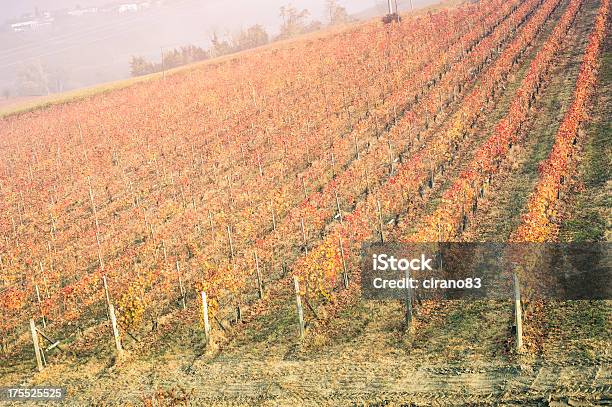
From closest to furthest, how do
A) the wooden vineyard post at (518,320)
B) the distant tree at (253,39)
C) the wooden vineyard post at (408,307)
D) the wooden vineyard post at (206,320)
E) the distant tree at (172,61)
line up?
the wooden vineyard post at (518,320) → the wooden vineyard post at (408,307) → the wooden vineyard post at (206,320) → the distant tree at (172,61) → the distant tree at (253,39)

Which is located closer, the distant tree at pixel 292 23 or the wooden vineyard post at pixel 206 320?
the wooden vineyard post at pixel 206 320

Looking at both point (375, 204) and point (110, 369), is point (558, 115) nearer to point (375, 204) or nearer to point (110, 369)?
point (375, 204)

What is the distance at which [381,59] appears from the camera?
180 ft

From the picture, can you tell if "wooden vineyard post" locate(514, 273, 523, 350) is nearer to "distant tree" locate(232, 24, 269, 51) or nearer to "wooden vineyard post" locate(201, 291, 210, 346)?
"wooden vineyard post" locate(201, 291, 210, 346)

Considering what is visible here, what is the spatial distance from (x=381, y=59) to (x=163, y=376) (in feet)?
146

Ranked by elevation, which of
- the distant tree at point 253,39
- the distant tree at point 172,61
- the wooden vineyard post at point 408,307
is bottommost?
the wooden vineyard post at point 408,307

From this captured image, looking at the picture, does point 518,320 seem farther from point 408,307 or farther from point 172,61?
point 172,61

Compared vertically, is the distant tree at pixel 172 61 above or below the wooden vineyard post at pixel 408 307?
above

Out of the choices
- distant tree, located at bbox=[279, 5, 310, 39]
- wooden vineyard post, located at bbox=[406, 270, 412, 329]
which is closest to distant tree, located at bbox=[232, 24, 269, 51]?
distant tree, located at bbox=[279, 5, 310, 39]

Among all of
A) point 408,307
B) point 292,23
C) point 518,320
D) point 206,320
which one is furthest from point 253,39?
point 518,320

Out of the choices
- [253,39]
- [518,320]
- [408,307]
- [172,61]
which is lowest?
[408,307]

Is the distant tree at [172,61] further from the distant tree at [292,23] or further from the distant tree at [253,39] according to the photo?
the distant tree at [292,23]

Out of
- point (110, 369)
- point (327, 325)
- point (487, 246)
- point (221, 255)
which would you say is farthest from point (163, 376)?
point (487, 246)

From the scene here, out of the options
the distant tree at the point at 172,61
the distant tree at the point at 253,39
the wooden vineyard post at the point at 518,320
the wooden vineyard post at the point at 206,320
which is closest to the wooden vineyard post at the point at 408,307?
the wooden vineyard post at the point at 518,320
